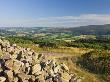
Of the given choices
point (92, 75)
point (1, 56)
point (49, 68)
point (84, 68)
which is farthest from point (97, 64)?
point (1, 56)

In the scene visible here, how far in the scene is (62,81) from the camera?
21594 millimetres

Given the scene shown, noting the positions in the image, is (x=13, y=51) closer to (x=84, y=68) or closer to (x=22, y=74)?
(x=22, y=74)

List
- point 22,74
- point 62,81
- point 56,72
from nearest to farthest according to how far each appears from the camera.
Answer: point 22,74, point 62,81, point 56,72

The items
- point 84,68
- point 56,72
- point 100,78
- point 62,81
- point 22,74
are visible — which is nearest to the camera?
point 22,74

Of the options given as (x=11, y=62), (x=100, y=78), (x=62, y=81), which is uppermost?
(x=11, y=62)

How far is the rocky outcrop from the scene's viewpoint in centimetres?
2014

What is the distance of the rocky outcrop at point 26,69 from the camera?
20.1m

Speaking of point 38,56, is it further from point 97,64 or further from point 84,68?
point 97,64

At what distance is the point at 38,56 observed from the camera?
26.2 m

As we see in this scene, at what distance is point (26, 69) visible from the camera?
70.0ft

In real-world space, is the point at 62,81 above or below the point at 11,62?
below

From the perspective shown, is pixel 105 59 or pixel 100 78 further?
pixel 105 59

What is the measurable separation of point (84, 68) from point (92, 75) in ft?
13.7

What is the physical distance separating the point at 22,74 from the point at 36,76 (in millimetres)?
A: 1314
